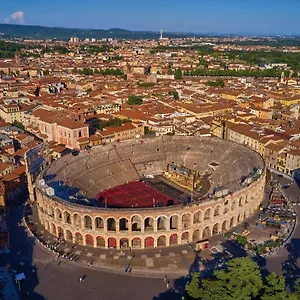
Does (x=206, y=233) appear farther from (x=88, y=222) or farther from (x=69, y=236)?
(x=69, y=236)

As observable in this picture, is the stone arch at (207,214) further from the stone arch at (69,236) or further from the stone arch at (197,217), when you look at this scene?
the stone arch at (69,236)

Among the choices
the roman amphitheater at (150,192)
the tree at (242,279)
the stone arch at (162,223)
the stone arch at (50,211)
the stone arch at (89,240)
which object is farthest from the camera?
the stone arch at (50,211)

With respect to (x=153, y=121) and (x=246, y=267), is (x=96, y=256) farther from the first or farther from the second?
(x=153, y=121)

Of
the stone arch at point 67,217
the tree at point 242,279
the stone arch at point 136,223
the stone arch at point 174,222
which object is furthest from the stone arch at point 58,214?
the tree at point 242,279

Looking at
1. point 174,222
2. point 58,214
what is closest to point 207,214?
point 174,222

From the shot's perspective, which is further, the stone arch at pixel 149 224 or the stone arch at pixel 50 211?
the stone arch at pixel 50 211

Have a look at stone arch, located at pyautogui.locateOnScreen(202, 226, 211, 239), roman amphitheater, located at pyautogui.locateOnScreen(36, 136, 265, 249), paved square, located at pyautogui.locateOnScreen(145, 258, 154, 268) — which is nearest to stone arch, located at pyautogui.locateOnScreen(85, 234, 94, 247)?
Result: roman amphitheater, located at pyautogui.locateOnScreen(36, 136, 265, 249)
